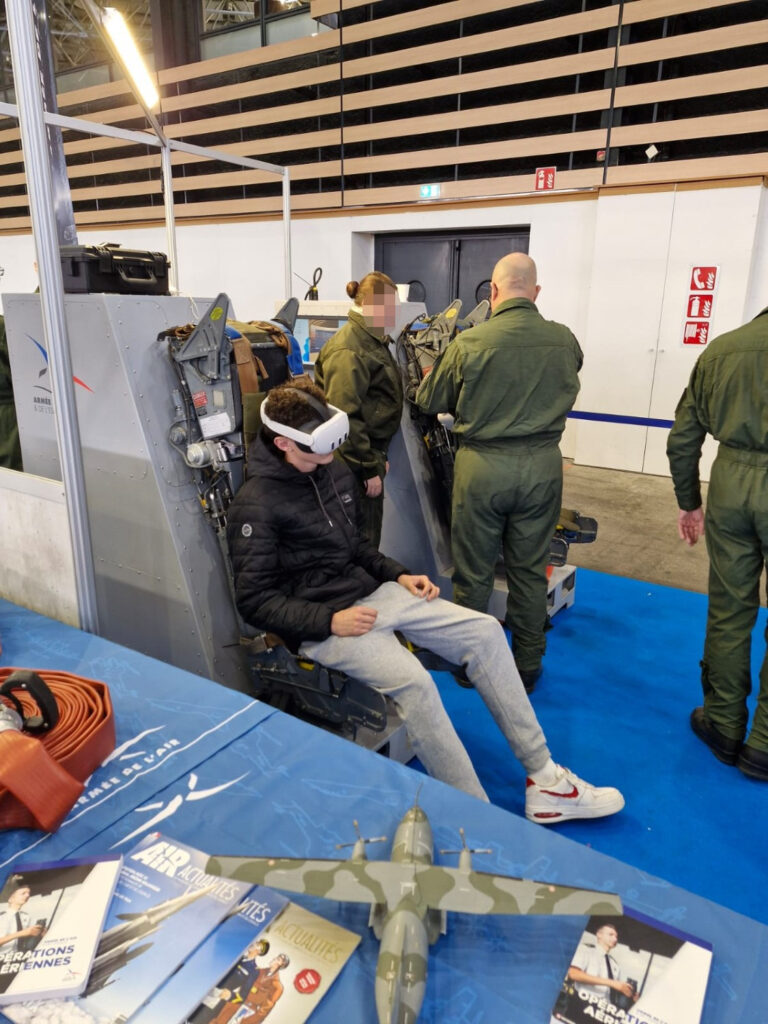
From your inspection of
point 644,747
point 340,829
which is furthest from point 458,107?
point 340,829

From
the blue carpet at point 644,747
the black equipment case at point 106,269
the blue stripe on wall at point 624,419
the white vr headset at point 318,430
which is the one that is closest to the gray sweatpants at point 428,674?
the blue carpet at point 644,747

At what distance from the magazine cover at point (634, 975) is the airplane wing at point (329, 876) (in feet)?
0.84

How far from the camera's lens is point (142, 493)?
2.35 m

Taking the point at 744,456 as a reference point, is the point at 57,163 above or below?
above

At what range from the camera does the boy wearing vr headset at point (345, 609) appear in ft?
6.35

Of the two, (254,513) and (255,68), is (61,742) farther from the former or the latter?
(255,68)

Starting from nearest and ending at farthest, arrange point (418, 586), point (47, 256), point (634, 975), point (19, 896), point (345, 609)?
point (634, 975) → point (19, 896) → point (47, 256) → point (345, 609) → point (418, 586)

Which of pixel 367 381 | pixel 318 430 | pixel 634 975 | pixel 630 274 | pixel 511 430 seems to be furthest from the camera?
pixel 630 274

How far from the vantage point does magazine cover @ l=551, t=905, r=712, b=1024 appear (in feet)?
2.91

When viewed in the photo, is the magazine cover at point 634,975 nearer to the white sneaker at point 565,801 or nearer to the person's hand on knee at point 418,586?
the white sneaker at point 565,801

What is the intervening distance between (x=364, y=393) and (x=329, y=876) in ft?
7.77

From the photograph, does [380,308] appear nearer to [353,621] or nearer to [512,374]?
[512,374]

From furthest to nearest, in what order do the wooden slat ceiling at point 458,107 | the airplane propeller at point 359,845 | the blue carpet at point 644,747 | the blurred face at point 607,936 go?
the wooden slat ceiling at point 458,107 → the blue carpet at point 644,747 → the airplane propeller at point 359,845 → the blurred face at point 607,936

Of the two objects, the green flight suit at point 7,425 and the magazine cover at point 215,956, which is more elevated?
the green flight suit at point 7,425
